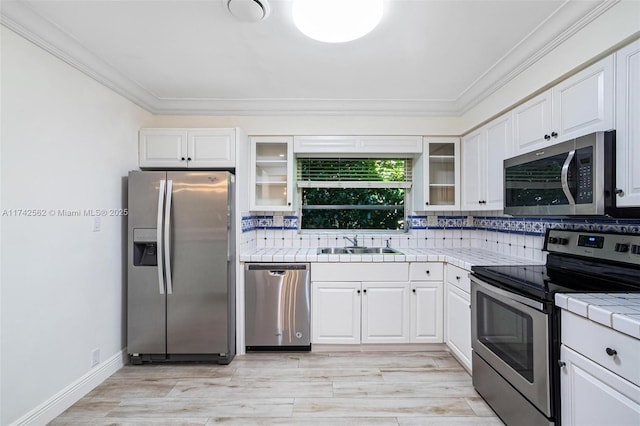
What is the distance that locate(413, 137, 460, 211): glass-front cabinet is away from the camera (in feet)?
10.4

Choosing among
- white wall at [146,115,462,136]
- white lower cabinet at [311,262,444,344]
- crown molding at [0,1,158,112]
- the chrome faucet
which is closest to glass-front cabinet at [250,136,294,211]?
white wall at [146,115,462,136]

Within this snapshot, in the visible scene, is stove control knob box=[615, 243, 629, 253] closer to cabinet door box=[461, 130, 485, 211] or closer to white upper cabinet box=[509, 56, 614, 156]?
white upper cabinet box=[509, 56, 614, 156]

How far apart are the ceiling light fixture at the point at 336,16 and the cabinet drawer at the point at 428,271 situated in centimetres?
202

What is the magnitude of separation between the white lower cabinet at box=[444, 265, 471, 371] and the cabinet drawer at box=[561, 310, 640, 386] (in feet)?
3.09

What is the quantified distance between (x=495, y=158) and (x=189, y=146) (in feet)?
9.03

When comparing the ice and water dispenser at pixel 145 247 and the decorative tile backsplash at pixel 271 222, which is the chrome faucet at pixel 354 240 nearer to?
the decorative tile backsplash at pixel 271 222

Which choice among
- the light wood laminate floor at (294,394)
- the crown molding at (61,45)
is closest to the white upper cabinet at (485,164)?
the light wood laminate floor at (294,394)

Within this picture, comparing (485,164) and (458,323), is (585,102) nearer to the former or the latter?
(485,164)

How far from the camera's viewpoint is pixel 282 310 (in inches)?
108

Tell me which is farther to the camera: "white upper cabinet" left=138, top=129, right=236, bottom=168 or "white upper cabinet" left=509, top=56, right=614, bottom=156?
"white upper cabinet" left=138, top=129, right=236, bottom=168

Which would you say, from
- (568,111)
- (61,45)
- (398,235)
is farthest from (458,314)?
(61,45)

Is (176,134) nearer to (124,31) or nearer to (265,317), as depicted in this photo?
(124,31)

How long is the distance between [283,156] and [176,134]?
105 centimetres

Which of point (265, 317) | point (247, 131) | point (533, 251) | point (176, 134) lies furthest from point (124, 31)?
point (533, 251)
